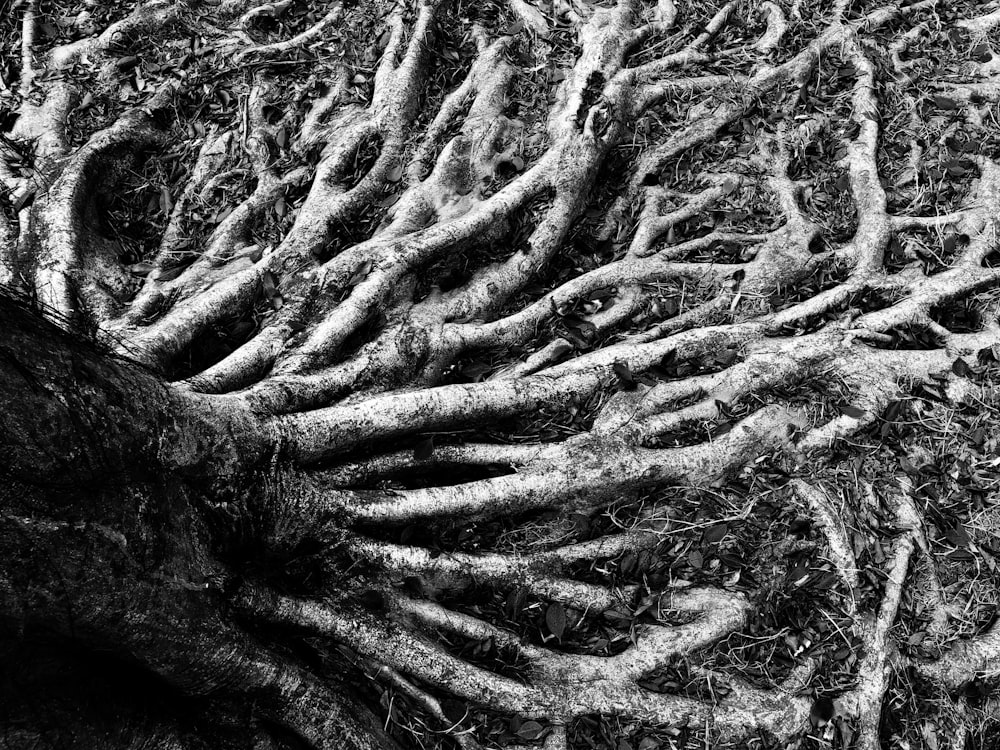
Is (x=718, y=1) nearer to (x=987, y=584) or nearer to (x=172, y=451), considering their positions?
(x=987, y=584)

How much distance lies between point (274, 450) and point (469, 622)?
42.3 inches

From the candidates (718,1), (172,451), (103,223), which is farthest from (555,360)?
(718,1)

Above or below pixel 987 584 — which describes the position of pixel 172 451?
above

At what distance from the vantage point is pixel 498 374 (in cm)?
392

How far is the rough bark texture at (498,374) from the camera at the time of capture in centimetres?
261

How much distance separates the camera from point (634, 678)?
3.26 meters

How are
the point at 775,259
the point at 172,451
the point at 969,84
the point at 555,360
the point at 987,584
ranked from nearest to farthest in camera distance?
the point at 172,451, the point at 987,584, the point at 555,360, the point at 775,259, the point at 969,84

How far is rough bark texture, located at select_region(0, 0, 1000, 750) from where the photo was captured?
2.61 meters

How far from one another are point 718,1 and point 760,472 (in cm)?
373

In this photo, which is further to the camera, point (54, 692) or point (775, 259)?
point (775, 259)

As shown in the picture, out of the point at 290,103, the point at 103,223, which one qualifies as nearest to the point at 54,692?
the point at 103,223

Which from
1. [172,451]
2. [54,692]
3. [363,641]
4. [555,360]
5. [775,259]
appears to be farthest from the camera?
[775,259]

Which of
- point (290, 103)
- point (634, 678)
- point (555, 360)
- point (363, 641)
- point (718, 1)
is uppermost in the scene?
point (290, 103)

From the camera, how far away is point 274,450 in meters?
3.06
